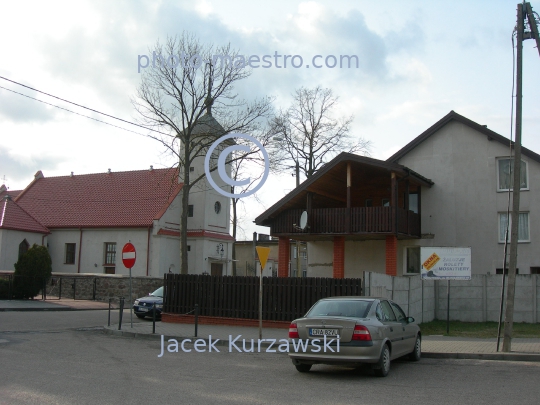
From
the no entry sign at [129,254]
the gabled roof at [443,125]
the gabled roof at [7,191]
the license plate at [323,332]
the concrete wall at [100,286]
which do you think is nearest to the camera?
the license plate at [323,332]

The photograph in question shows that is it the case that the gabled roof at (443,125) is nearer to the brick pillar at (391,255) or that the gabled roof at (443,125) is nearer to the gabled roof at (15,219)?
the brick pillar at (391,255)

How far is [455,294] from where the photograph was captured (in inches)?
941

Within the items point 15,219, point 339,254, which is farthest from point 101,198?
point 339,254

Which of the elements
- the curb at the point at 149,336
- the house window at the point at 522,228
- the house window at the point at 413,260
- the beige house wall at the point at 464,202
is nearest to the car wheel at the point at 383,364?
the curb at the point at 149,336

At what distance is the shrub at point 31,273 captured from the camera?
30781 mm

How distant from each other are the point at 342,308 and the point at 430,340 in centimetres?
681

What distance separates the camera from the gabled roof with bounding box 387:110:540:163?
2665 cm

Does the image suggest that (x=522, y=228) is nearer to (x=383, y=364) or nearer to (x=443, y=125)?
(x=443, y=125)

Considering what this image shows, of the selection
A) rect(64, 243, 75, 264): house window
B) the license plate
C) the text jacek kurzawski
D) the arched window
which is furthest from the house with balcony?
rect(64, 243, 75, 264): house window

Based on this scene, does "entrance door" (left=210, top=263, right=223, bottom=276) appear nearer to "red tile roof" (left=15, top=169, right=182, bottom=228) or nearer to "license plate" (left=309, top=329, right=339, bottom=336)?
"red tile roof" (left=15, top=169, right=182, bottom=228)

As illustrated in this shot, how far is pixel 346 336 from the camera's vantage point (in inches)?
403

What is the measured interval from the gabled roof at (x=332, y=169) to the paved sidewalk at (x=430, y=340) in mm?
9203

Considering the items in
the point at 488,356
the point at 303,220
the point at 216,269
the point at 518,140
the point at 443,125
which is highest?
the point at 443,125

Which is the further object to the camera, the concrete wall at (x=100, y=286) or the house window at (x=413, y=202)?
the concrete wall at (x=100, y=286)
